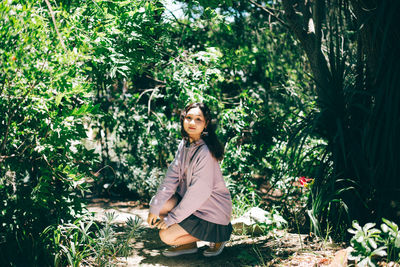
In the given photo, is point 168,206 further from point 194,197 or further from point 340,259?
point 340,259

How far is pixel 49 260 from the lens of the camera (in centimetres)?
290

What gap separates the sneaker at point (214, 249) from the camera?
10.4ft

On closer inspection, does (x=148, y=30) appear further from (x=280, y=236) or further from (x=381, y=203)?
(x=381, y=203)

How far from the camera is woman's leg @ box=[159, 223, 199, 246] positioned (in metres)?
3.09

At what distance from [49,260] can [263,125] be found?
9.94 feet

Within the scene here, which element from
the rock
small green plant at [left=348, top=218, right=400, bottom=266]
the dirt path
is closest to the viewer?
small green plant at [left=348, top=218, right=400, bottom=266]

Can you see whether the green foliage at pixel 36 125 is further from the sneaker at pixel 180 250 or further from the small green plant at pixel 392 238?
the small green plant at pixel 392 238

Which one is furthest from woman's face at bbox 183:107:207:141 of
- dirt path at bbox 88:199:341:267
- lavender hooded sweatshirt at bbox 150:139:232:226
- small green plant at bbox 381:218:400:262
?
small green plant at bbox 381:218:400:262

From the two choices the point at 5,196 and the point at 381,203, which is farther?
the point at 5,196

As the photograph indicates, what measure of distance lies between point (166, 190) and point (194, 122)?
63 centimetres

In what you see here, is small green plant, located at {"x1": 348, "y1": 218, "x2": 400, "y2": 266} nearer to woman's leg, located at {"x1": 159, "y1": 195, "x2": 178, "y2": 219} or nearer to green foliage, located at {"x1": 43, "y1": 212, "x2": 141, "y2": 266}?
woman's leg, located at {"x1": 159, "y1": 195, "x2": 178, "y2": 219}

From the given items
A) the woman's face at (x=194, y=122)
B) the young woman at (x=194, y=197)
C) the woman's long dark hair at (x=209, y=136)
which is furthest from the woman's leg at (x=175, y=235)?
the woman's face at (x=194, y=122)

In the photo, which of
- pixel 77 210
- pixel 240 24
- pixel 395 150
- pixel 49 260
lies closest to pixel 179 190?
pixel 77 210

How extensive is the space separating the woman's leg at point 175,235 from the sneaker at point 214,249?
0.55 feet
